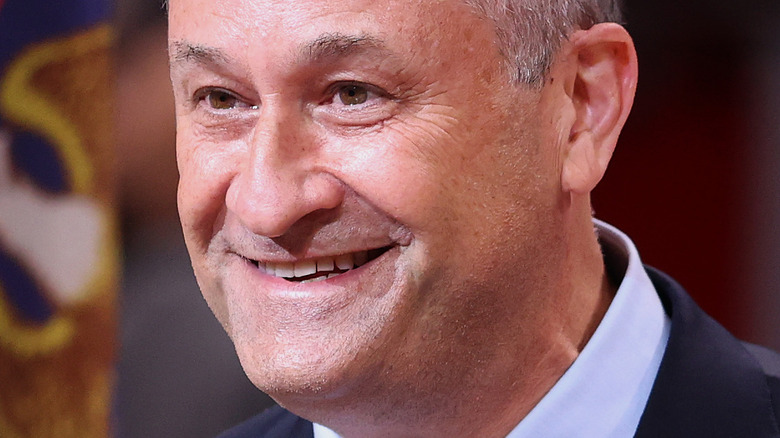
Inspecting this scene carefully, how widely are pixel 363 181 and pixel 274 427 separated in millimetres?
800

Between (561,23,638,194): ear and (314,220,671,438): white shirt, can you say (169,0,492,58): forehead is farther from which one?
(314,220,671,438): white shirt

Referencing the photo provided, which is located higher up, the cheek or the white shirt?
the cheek

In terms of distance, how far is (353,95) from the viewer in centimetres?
116

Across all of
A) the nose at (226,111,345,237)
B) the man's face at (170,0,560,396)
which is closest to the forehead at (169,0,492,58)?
the man's face at (170,0,560,396)

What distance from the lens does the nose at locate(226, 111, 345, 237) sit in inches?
43.8

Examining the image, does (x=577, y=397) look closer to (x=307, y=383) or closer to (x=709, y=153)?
(x=307, y=383)

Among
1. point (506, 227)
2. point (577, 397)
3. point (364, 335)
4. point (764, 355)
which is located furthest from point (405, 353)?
point (764, 355)

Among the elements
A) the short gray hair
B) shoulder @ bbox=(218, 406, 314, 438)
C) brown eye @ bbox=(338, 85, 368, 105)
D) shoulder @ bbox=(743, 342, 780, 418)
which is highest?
the short gray hair

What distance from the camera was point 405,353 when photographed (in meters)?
1.18

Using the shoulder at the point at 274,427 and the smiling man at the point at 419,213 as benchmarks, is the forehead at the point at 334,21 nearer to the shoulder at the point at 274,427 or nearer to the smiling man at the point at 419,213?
the smiling man at the point at 419,213

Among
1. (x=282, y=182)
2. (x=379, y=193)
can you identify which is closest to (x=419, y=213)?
(x=379, y=193)

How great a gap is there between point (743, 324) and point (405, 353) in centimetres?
117

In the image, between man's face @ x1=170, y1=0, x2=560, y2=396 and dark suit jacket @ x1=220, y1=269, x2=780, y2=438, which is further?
dark suit jacket @ x1=220, y1=269, x2=780, y2=438

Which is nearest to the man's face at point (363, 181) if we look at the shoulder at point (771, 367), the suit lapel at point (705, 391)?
the suit lapel at point (705, 391)
